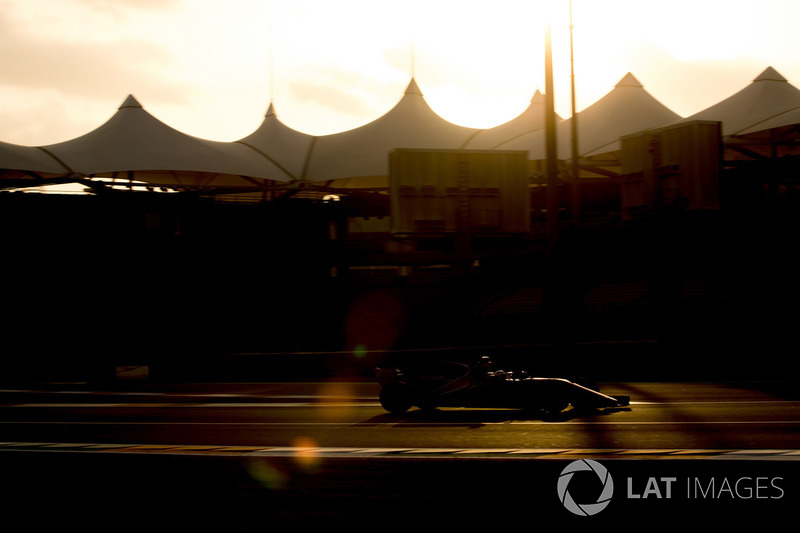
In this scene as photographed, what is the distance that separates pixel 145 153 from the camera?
42219 mm

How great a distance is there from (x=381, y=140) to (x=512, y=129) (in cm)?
760

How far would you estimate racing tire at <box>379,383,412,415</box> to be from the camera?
15.0 meters

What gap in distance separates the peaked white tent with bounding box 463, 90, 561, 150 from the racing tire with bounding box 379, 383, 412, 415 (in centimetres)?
3115

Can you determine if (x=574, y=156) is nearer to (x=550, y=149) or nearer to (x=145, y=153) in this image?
(x=550, y=149)

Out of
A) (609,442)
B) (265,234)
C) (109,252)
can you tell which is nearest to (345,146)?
(265,234)

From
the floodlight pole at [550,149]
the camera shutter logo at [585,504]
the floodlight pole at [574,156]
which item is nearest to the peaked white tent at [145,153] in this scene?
the floodlight pole at [574,156]

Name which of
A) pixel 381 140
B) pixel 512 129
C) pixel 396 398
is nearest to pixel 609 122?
pixel 512 129

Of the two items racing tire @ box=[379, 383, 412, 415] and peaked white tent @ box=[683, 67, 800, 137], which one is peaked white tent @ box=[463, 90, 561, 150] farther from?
racing tire @ box=[379, 383, 412, 415]

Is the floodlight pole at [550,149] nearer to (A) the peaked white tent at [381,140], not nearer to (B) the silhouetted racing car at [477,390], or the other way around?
(B) the silhouetted racing car at [477,390]

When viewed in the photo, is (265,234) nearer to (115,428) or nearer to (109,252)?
(109,252)

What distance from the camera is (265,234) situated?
44156 millimetres

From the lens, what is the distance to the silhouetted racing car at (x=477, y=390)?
548 inches

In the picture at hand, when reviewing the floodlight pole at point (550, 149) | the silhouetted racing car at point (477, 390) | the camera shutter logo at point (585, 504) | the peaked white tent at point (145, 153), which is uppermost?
the peaked white tent at point (145, 153)

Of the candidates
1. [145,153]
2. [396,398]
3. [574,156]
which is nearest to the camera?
[396,398]
